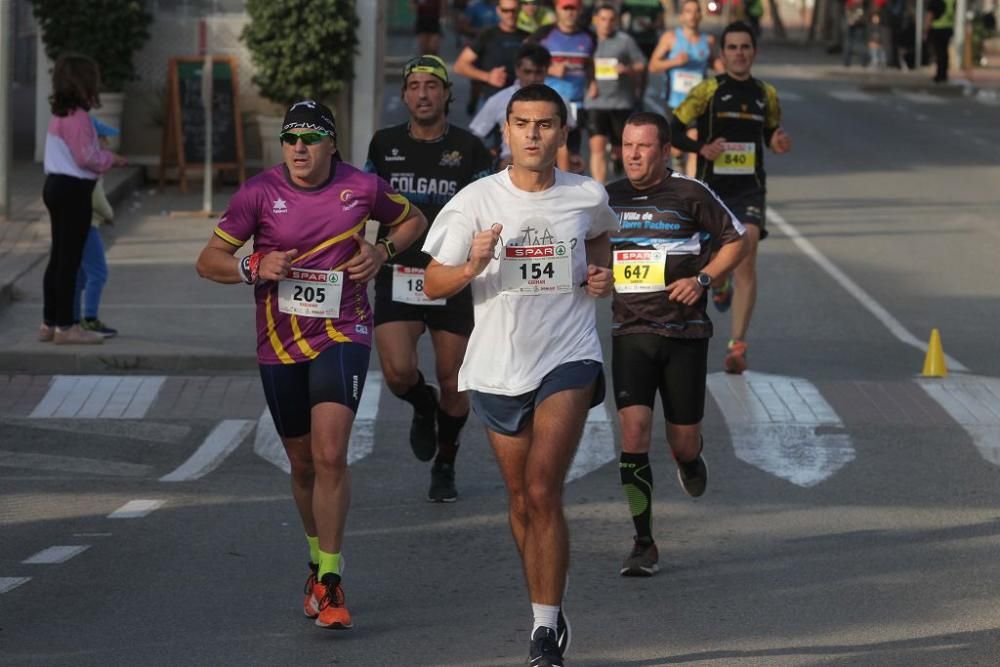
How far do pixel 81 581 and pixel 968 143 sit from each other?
79.3ft

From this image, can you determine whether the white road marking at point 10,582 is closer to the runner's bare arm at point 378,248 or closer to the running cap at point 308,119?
the runner's bare arm at point 378,248

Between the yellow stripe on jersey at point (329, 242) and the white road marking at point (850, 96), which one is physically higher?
the yellow stripe on jersey at point (329, 242)

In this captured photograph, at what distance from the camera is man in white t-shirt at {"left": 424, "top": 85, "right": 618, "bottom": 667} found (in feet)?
22.4

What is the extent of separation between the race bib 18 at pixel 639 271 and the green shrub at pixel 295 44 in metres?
13.9

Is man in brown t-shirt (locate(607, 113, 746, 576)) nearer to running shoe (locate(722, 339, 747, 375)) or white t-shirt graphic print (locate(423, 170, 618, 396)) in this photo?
white t-shirt graphic print (locate(423, 170, 618, 396))

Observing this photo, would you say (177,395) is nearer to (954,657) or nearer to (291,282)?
(291,282)

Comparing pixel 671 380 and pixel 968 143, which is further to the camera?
pixel 968 143

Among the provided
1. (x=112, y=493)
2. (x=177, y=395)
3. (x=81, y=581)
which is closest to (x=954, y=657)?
(x=81, y=581)

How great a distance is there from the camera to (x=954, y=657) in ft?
22.8

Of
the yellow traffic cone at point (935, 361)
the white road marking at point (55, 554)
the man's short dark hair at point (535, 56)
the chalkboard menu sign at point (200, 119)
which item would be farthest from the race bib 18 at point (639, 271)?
the chalkboard menu sign at point (200, 119)

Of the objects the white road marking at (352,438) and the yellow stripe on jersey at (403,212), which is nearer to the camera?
the yellow stripe on jersey at (403,212)

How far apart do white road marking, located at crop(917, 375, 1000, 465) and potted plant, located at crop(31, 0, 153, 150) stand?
1195 cm

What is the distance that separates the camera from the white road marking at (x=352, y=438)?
1079 cm

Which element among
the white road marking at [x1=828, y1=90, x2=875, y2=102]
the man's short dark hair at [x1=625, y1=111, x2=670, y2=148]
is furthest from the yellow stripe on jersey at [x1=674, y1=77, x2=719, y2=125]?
the white road marking at [x1=828, y1=90, x2=875, y2=102]
